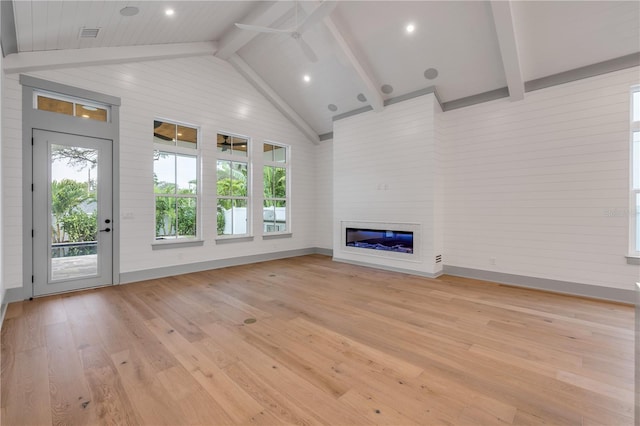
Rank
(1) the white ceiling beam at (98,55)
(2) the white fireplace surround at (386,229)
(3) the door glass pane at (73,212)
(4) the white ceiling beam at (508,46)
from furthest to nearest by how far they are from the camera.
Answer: (2) the white fireplace surround at (386,229), (3) the door glass pane at (73,212), (1) the white ceiling beam at (98,55), (4) the white ceiling beam at (508,46)

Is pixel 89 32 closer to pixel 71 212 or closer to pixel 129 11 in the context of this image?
pixel 129 11

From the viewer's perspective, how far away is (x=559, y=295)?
4.13m

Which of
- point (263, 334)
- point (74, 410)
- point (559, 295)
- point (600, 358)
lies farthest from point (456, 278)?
point (74, 410)

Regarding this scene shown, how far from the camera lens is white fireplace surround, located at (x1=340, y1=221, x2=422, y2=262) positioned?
5.34 m

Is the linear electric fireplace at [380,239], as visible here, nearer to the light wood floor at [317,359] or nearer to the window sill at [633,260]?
the light wood floor at [317,359]

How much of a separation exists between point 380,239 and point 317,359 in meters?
3.88

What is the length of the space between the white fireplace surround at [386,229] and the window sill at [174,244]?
122 inches

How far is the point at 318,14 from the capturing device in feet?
11.6

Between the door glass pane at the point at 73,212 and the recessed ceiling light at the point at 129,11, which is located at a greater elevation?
the recessed ceiling light at the point at 129,11

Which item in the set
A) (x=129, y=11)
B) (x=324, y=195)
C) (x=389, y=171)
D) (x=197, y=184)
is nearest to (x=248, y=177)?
(x=197, y=184)

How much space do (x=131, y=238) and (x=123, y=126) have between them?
1881mm

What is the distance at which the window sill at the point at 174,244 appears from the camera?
5.09m

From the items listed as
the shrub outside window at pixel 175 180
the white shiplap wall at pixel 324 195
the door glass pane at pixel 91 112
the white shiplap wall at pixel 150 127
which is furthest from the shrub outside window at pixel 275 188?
the door glass pane at pixel 91 112

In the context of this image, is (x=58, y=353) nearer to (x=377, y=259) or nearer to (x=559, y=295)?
(x=377, y=259)
